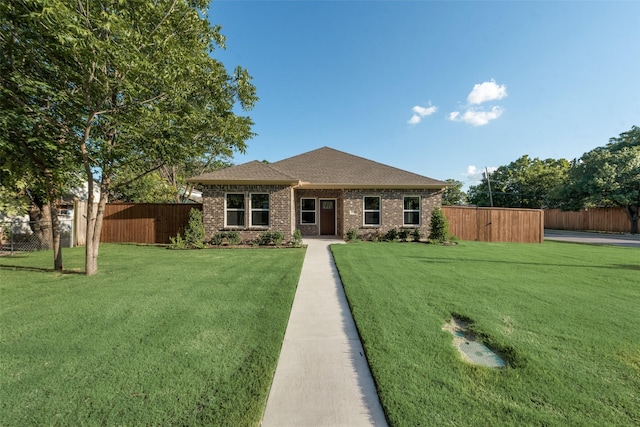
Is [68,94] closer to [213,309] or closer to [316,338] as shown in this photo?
[213,309]

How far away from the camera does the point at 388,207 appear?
42.1ft

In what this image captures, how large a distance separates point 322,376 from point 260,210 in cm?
944

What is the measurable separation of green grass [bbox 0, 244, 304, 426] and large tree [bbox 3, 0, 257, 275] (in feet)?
7.70

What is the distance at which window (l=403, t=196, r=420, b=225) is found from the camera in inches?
509

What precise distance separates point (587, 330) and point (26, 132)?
10.2 meters

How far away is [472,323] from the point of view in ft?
11.7

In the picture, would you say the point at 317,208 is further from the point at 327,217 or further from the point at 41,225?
the point at 41,225

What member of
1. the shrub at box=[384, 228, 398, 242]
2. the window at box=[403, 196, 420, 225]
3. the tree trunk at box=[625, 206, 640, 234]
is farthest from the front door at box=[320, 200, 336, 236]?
the tree trunk at box=[625, 206, 640, 234]

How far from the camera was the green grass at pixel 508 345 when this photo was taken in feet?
6.64

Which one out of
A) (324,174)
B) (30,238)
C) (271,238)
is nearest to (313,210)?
(324,174)

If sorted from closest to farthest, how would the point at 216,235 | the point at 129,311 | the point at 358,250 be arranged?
the point at 129,311 → the point at 358,250 → the point at 216,235

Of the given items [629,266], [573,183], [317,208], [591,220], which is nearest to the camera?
[629,266]

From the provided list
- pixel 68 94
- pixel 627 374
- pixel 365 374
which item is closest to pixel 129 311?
pixel 365 374

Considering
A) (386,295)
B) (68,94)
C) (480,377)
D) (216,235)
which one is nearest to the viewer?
(480,377)
